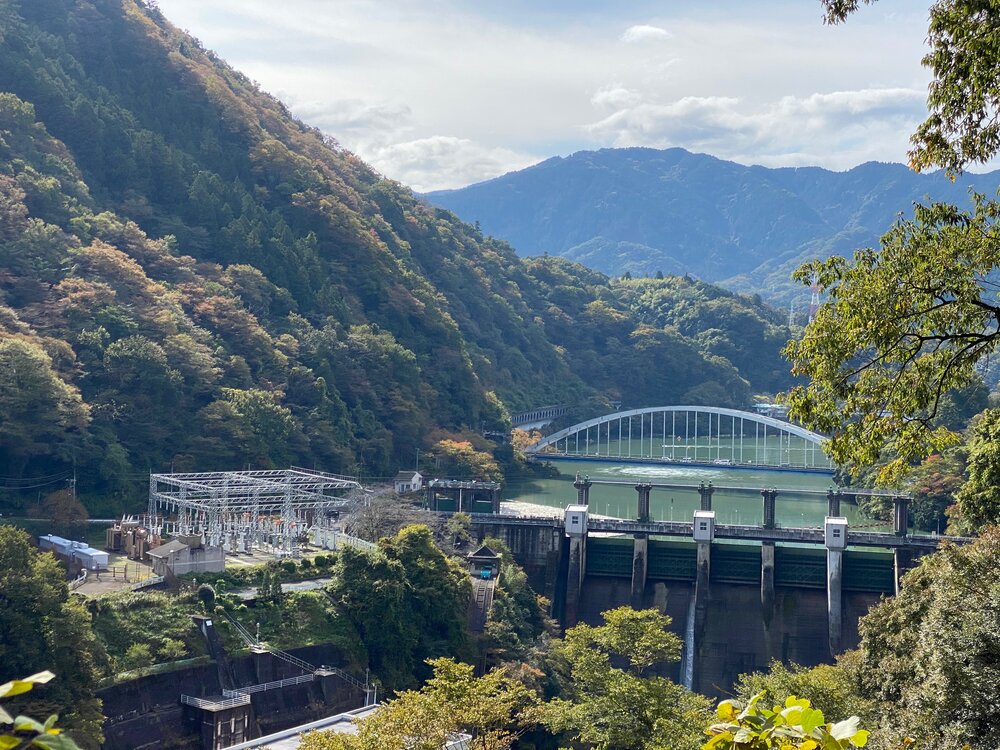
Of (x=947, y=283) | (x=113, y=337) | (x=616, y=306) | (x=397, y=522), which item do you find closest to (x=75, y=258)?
(x=113, y=337)

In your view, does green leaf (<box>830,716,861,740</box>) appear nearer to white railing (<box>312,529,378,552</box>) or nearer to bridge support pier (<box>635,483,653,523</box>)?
white railing (<box>312,529,378,552</box>)

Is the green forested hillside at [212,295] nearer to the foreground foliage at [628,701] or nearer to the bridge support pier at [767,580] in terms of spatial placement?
the bridge support pier at [767,580]

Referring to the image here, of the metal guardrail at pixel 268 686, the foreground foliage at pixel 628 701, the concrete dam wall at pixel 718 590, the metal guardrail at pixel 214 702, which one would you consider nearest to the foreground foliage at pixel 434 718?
the foreground foliage at pixel 628 701

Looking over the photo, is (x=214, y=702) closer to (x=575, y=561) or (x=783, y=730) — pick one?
(x=575, y=561)

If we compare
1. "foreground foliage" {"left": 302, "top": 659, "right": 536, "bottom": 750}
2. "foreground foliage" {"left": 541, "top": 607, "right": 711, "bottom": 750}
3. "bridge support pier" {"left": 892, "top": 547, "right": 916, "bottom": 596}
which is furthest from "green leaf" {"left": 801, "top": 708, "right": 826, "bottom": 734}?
"bridge support pier" {"left": 892, "top": 547, "right": 916, "bottom": 596}

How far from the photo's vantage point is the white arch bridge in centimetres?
6944

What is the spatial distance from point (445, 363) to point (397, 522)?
26348mm

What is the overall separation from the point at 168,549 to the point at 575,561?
1573 centimetres

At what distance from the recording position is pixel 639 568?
4031cm

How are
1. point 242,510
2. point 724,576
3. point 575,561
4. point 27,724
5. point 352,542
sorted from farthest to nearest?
point 575,561
point 724,576
point 242,510
point 352,542
point 27,724

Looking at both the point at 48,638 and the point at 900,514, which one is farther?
the point at 900,514

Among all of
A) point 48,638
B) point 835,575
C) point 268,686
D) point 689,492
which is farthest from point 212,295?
point 48,638

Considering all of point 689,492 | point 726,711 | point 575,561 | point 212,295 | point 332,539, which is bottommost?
point 575,561

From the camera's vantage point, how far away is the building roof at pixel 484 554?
37625mm
